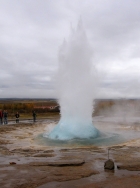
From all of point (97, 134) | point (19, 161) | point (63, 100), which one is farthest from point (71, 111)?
point (19, 161)

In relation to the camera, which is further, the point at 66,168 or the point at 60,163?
the point at 60,163

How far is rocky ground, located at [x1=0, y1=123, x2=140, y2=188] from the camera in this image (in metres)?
6.43

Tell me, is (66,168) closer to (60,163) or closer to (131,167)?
(60,163)

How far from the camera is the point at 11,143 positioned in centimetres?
1270

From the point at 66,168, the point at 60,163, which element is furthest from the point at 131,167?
the point at 60,163

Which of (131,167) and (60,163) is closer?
(131,167)

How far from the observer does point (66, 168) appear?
770 cm

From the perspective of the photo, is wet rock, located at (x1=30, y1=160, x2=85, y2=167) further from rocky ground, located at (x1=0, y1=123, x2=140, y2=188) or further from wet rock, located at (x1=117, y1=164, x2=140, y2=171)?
wet rock, located at (x1=117, y1=164, x2=140, y2=171)

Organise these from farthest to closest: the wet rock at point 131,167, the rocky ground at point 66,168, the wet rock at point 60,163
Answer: the wet rock at point 60,163 → the wet rock at point 131,167 → the rocky ground at point 66,168

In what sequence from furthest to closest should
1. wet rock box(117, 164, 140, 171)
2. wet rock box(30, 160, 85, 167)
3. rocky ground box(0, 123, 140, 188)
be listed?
wet rock box(30, 160, 85, 167)
wet rock box(117, 164, 140, 171)
rocky ground box(0, 123, 140, 188)

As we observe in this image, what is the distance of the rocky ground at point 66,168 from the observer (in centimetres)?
643

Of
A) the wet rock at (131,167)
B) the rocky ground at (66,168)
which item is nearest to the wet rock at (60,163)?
the rocky ground at (66,168)

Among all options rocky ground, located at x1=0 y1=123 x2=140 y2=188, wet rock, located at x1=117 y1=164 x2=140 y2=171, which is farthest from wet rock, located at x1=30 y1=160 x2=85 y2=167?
wet rock, located at x1=117 y1=164 x2=140 y2=171

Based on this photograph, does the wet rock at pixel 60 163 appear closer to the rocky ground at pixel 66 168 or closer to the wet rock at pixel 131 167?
the rocky ground at pixel 66 168
